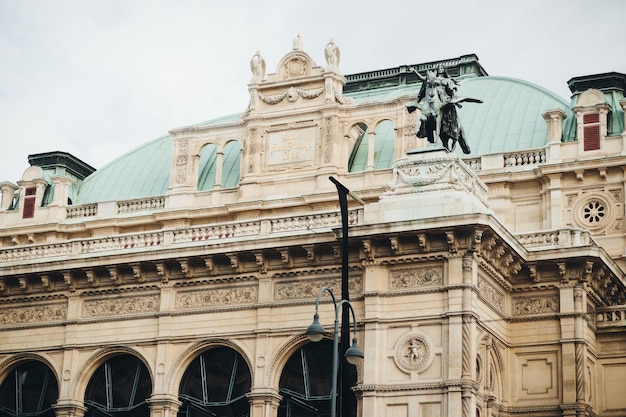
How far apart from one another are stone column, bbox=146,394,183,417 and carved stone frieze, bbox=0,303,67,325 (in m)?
5.34

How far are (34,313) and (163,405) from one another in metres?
7.04

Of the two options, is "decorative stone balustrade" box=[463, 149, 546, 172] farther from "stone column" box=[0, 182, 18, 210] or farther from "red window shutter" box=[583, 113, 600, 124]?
"stone column" box=[0, 182, 18, 210]

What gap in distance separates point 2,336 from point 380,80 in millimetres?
22655

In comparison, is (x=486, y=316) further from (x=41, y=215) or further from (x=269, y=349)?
(x=41, y=215)

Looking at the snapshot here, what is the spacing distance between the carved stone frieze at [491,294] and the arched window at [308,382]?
5337mm

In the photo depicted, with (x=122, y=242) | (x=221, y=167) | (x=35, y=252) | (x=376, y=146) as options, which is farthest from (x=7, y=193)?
(x=376, y=146)

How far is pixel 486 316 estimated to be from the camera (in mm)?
48000

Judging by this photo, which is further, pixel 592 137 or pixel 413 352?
pixel 592 137

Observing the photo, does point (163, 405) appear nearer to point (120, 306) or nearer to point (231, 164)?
point (120, 306)

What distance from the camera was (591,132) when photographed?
5691 cm

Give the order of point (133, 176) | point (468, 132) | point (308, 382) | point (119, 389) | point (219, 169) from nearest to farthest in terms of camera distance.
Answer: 1. point (308, 382)
2. point (119, 389)
3. point (468, 132)
4. point (219, 169)
5. point (133, 176)

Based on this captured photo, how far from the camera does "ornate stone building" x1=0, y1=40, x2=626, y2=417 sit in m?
→ 47.0

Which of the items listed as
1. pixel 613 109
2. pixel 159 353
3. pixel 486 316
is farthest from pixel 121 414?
pixel 613 109

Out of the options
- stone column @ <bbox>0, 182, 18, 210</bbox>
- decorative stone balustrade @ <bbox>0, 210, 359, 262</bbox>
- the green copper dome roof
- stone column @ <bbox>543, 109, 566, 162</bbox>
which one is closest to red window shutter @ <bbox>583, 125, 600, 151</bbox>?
stone column @ <bbox>543, 109, 566, 162</bbox>
